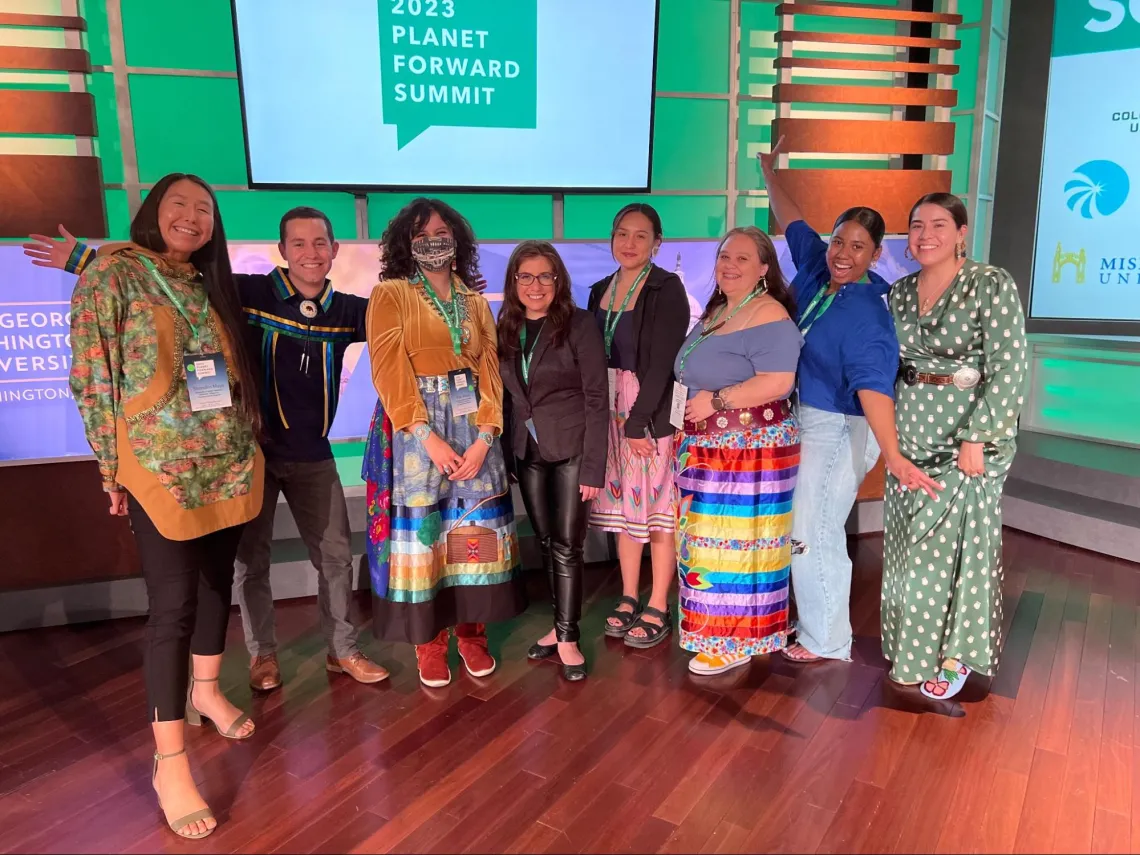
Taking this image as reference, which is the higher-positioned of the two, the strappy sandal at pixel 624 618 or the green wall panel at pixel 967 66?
the green wall panel at pixel 967 66

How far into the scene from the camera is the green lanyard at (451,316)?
2.55 meters

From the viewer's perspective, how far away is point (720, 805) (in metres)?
2.19

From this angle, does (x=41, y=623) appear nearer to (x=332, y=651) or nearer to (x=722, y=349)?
(x=332, y=651)

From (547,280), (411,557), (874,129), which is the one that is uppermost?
(874,129)

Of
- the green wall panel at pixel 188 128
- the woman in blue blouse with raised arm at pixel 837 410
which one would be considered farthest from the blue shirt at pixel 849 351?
the green wall panel at pixel 188 128

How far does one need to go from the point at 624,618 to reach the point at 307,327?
1.69 metres

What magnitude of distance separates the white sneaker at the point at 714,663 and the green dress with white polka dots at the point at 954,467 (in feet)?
1.82

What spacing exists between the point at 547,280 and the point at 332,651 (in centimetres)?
157

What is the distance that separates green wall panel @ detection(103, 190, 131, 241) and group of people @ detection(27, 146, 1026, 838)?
1.25 meters

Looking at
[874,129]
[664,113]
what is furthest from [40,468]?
[874,129]

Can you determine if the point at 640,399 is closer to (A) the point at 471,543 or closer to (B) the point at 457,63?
(A) the point at 471,543

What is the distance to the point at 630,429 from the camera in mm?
2838

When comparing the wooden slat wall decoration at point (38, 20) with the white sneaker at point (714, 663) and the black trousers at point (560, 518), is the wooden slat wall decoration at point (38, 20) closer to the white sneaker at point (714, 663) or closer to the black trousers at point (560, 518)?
the black trousers at point (560, 518)

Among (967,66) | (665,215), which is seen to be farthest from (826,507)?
(967,66)
